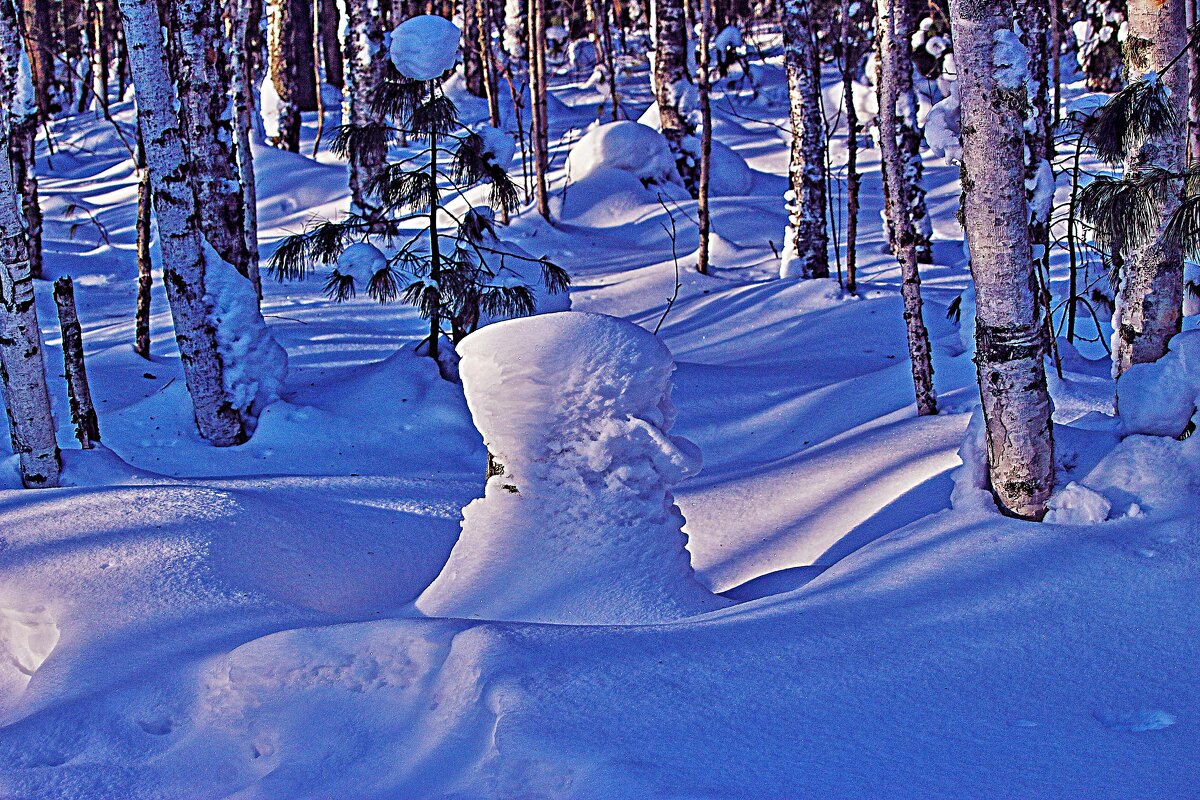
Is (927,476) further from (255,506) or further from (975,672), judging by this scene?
(255,506)

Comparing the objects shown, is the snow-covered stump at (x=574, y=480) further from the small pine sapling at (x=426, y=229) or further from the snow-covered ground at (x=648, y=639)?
the small pine sapling at (x=426, y=229)

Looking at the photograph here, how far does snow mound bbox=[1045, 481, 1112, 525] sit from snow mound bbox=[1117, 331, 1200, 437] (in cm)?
50

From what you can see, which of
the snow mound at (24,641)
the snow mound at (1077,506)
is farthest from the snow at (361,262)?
the snow mound at (1077,506)

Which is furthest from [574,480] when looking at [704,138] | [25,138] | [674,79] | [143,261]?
[674,79]

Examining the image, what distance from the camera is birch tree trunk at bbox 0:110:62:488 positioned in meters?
5.31

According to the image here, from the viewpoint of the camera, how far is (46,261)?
A: 12.9 meters

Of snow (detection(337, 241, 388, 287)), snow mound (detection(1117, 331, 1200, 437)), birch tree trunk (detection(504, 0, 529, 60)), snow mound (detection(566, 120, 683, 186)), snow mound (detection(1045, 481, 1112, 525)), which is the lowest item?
snow mound (detection(1045, 481, 1112, 525))

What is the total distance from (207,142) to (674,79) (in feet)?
27.7

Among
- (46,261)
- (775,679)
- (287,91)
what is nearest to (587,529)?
(775,679)

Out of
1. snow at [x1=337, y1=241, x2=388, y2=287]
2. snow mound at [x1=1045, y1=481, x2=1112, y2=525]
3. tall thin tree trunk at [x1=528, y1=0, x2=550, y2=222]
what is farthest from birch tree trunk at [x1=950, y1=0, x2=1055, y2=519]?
tall thin tree trunk at [x1=528, y1=0, x2=550, y2=222]

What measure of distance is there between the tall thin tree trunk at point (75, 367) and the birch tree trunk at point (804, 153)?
282 inches

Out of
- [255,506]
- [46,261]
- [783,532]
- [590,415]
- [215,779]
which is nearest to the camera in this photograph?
[215,779]

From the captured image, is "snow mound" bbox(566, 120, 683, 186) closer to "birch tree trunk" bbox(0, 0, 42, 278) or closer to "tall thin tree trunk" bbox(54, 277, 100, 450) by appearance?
"birch tree trunk" bbox(0, 0, 42, 278)

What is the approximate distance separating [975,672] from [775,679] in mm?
565
